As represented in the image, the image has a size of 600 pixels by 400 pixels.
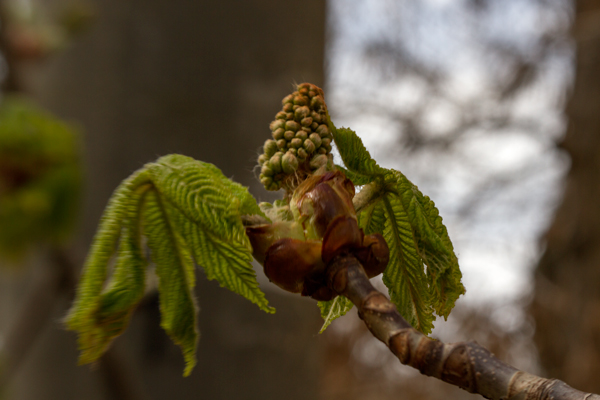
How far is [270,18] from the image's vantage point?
1.63 metres

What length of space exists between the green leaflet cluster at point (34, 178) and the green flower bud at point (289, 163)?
1049 mm

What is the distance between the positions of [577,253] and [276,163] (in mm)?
2830

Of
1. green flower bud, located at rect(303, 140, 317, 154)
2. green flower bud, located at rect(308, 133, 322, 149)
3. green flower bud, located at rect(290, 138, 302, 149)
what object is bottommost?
green flower bud, located at rect(290, 138, 302, 149)

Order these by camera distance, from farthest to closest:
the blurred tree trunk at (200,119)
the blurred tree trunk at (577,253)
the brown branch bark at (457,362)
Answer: the blurred tree trunk at (577,253), the blurred tree trunk at (200,119), the brown branch bark at (457,362)

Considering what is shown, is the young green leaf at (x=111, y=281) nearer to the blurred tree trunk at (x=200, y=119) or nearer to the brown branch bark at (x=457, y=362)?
the brown branch bark at (x=457, y=362)

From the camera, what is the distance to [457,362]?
0.32m

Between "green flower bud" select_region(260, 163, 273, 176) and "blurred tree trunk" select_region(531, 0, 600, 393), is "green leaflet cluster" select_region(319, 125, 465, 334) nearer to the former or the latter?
"green flower bud" select_region(260, 163, 273, 176)

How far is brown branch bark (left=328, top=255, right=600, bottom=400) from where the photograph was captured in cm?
30

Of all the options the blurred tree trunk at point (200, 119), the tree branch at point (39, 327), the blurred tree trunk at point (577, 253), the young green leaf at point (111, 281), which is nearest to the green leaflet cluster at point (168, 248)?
the young green leaf at point (111, 281)

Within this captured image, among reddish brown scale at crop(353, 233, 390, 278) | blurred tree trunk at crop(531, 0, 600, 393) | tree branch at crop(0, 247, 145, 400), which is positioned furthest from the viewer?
blurred tree trunk at crop(531, 0, 600, 393)

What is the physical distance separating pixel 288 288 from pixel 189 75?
51.3 inches

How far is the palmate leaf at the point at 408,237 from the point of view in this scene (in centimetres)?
44

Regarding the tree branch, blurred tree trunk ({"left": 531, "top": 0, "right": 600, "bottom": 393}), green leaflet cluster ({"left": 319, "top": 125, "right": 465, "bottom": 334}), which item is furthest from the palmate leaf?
blurred tree trunk ({"left": 531, "top": 0, "right": 600, "bottom": 393})

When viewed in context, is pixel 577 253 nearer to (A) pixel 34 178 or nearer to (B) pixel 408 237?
(A) pixel 34 178
